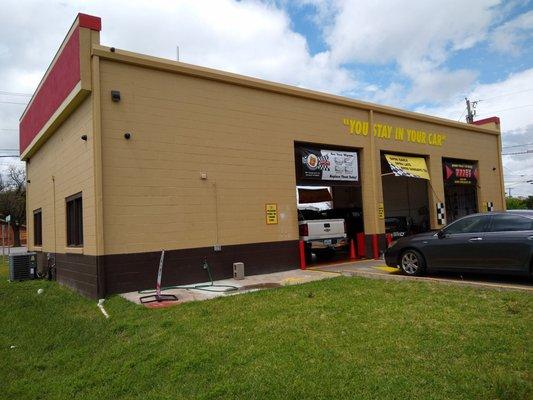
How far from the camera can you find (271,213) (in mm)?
12984

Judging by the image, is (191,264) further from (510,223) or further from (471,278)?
(510,223)

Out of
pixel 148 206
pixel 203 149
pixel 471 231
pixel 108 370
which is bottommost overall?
pixel 108 370

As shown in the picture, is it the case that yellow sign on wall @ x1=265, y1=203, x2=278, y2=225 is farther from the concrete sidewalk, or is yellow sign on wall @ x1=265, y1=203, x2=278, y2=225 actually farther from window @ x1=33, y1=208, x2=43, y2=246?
window @ x1=33, y1=208, x2=43, y2=246

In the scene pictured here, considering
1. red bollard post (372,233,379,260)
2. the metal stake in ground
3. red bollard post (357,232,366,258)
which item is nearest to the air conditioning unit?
the metal stake in ground

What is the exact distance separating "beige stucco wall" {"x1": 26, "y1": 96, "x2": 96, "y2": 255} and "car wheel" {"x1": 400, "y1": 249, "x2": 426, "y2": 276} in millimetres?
7045

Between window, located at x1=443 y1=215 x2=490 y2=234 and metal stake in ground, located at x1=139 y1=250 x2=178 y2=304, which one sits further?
window, located at x1=443 y1=215 x2=490 y2=234

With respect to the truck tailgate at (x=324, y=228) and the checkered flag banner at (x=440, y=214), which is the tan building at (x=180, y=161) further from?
the checkered flag banner at (x=440, y=214)

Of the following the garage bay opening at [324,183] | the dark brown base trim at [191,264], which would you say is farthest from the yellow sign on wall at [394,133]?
the dark brown base trim at [191,264]

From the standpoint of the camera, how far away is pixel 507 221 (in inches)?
361

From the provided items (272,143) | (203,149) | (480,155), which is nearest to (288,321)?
(203,149)

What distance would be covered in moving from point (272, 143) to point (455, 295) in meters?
7.02

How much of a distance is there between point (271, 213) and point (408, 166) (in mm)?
6857

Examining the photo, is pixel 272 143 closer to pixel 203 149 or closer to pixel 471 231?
pixel 203 149

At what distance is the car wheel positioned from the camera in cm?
1032
